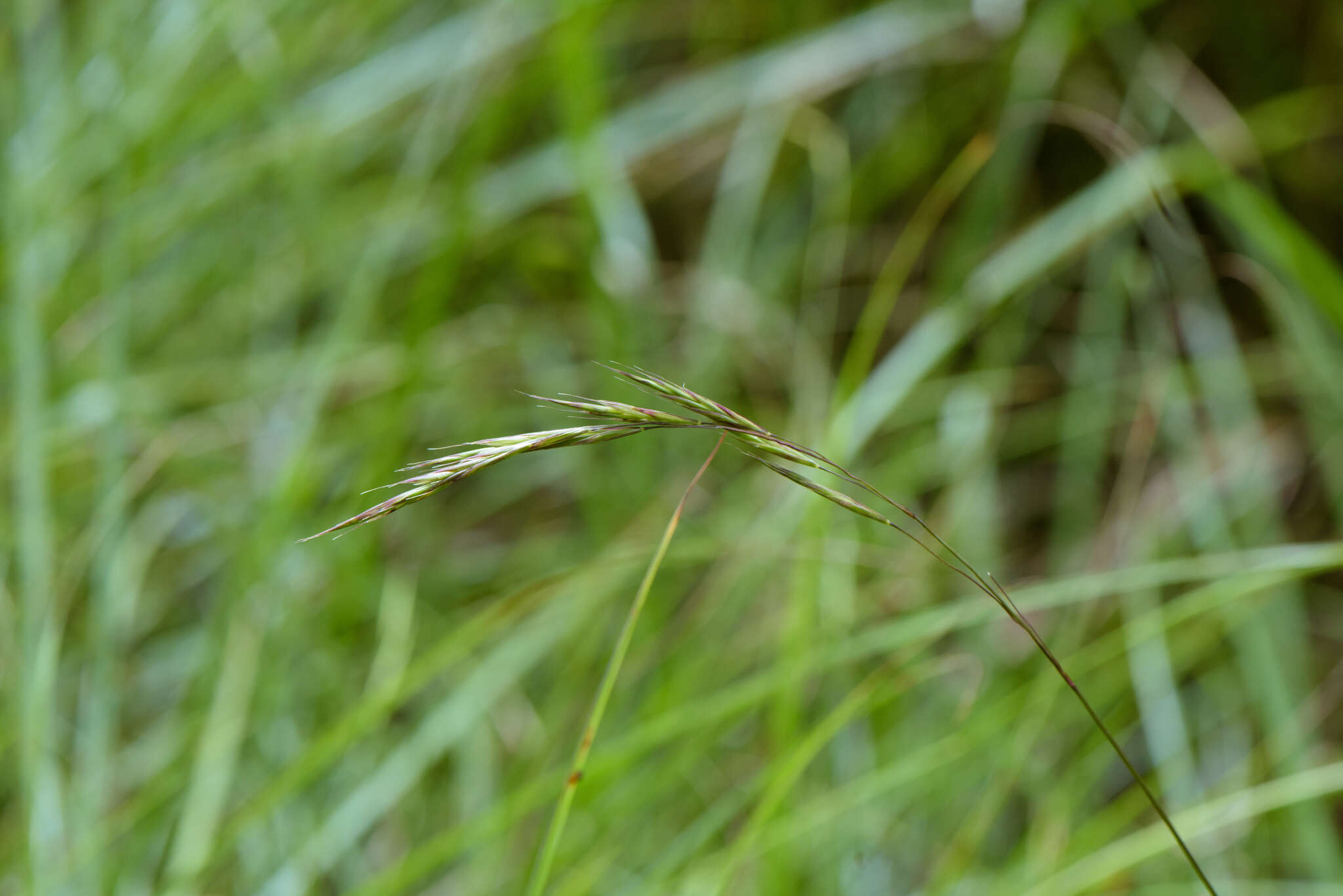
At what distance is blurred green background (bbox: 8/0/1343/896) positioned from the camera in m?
0.63

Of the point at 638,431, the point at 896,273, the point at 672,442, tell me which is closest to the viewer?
the point at 638,431

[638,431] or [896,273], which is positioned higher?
[896,273]

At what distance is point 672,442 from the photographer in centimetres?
99

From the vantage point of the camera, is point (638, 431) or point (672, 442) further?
point (672, 442)

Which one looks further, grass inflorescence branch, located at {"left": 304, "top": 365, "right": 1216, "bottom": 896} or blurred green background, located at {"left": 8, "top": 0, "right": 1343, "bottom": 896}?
blurred green background, located at {"left": 8, "top": 0, "right": 1343, "bottom": 896}

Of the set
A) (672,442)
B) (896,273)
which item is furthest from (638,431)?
(672,442)

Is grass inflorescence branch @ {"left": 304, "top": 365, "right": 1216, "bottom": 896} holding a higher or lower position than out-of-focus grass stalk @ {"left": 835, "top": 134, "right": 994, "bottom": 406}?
lower

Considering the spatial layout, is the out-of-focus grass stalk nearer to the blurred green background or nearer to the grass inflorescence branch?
the blurred green background

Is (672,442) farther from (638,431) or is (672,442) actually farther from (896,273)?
(638,431)

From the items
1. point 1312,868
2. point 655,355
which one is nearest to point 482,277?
point 655,355

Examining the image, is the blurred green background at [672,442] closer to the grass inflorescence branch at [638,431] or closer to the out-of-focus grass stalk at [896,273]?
the out-of-focus grass stalk at [896,273]

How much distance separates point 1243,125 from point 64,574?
101 cm

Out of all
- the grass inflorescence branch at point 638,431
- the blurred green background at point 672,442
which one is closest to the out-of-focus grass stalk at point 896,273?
the blurred green background at point 672,442

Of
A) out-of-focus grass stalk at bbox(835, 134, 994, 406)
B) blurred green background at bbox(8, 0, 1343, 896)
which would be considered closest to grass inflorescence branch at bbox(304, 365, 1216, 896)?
blurred green background at bbox(8, 0, 1343, 896)
